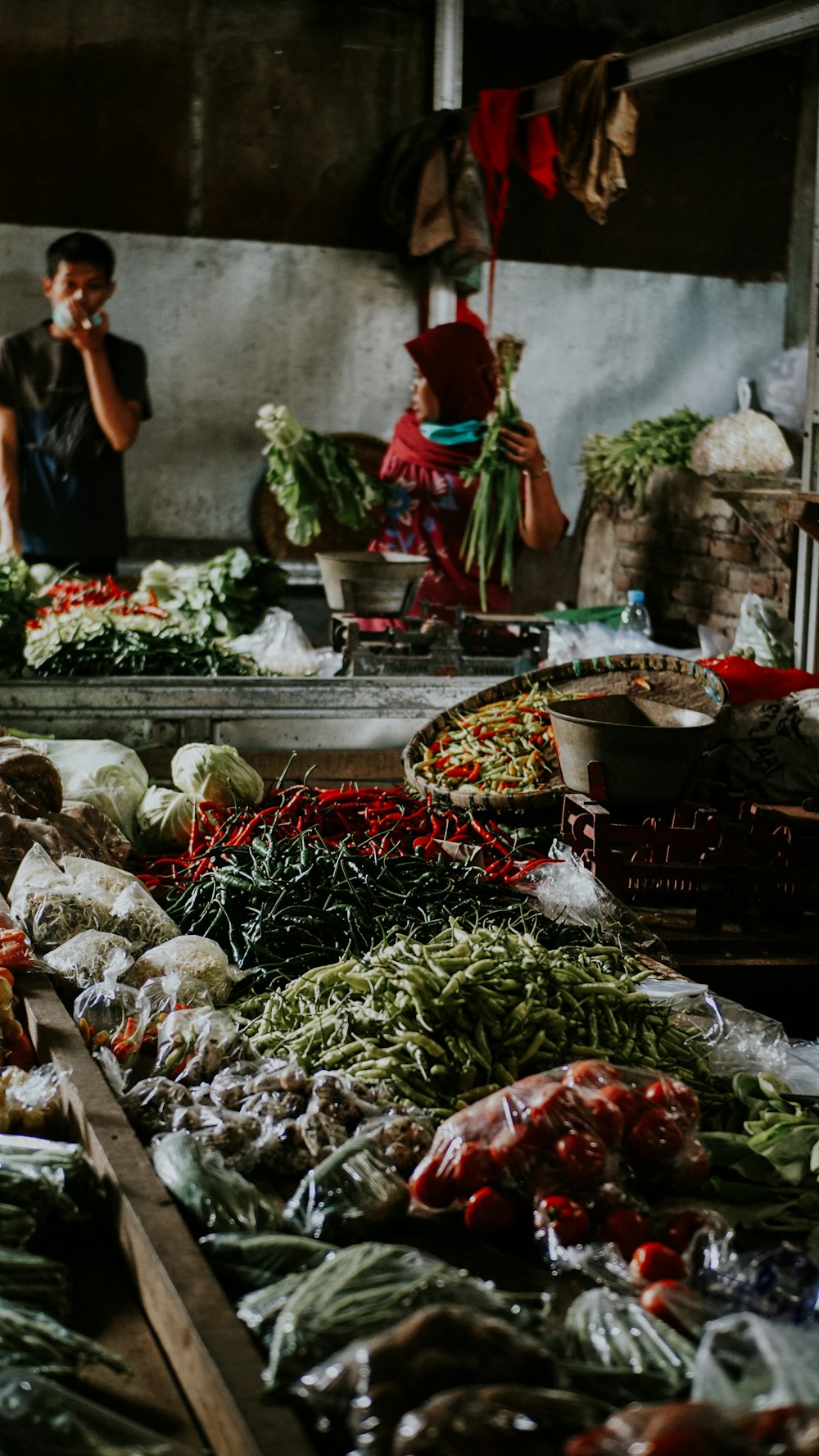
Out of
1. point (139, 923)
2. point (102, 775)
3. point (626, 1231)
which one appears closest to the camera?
point (626, 1231)

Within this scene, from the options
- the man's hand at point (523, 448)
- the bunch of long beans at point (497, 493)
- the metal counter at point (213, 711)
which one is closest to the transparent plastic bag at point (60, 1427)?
the metal counter at point (213, 711)

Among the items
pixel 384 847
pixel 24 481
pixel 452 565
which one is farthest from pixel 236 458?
pixel 384 847

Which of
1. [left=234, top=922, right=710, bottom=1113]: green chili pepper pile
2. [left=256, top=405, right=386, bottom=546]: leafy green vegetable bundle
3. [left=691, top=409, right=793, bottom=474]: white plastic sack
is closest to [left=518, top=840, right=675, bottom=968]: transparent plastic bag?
[left=234, top=922, right=710, bottom=1113]: green chili pepper pile

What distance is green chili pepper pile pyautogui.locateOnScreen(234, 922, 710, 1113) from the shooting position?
2428 mm

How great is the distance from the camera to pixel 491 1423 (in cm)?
135

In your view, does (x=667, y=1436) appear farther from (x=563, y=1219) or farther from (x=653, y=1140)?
(x=653, y=1140)

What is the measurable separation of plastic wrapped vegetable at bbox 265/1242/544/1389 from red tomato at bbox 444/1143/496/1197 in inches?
11.8

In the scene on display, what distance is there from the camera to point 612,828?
3.40 metres

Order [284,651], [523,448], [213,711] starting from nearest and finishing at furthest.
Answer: [213,711] → [284,651] → [523,448]

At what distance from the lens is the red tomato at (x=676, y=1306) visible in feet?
5.71

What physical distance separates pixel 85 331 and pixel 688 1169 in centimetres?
684

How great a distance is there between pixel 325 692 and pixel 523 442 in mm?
2421

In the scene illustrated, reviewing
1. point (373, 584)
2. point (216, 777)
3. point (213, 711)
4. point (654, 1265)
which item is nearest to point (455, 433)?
point (373, 584)

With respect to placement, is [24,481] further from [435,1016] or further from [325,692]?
[435,1016]
